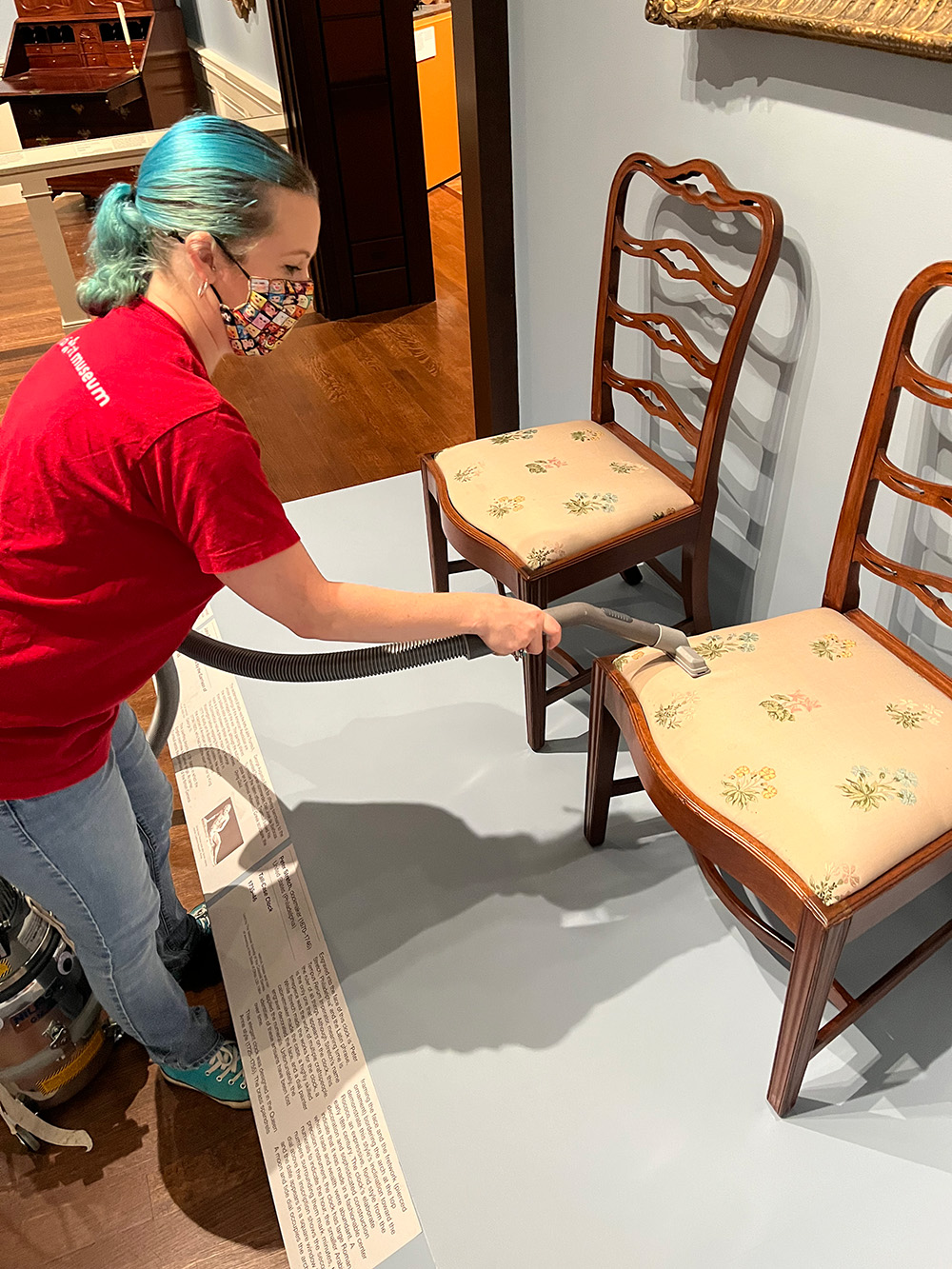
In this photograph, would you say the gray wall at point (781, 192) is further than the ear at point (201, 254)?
Yes

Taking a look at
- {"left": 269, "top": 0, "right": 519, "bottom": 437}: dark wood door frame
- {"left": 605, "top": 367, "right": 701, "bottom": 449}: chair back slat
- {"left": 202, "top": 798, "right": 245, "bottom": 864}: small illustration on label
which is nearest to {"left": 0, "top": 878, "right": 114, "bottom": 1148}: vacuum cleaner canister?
{"left": 202, "top": 798, "right": 245, "bottom": 864}: small illustration on label

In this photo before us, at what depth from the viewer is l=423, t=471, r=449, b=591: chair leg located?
7.35 ft

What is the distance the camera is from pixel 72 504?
3.41 ft

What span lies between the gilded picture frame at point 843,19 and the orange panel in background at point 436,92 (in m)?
4.35

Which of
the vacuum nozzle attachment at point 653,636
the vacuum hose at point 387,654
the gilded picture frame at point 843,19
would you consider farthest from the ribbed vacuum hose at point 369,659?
the gilded picture frame at point 843,19

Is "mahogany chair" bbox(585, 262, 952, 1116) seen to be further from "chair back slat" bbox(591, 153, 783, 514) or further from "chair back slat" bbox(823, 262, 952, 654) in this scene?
"chair back slat" bbox(591, 153, 783, 514)

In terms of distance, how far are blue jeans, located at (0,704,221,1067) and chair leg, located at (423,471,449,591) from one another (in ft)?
2.97

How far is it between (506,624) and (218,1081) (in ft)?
2.90

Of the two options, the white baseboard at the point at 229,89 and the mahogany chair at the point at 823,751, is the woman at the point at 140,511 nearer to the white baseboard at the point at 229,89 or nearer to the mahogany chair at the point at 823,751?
the mahogany chair at the point at 823,751

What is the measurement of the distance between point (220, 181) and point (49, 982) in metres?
1.15

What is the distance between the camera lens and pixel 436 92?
19.1 ft

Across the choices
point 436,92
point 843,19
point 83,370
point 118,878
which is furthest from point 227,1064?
point 436,92

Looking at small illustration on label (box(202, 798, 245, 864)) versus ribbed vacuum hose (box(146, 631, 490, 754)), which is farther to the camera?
small illustration on label (box(202, 798, 245, 864))

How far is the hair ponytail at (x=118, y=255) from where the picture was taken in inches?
44.4
